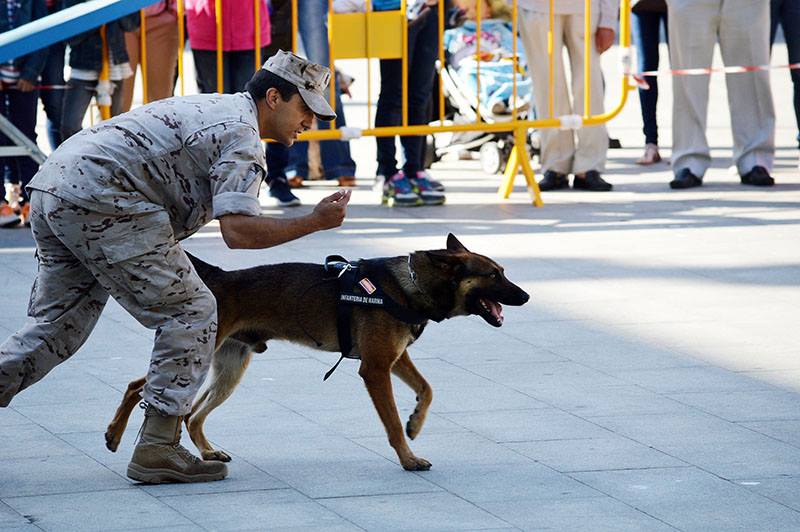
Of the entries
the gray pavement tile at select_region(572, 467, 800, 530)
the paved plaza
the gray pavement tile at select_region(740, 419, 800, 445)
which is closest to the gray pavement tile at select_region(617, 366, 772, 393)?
the paved plaza

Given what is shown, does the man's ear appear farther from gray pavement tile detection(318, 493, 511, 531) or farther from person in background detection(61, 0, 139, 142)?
person in background detection(61, 0, 139, 142)

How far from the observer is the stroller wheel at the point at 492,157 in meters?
12.8

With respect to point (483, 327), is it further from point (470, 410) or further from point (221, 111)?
point (221, 111)

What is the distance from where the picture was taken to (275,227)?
451 centimetres

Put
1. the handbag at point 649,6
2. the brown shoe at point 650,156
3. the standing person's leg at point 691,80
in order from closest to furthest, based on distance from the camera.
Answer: the standing person's leg at point 691,80
the handbag at point 649,6
the brown shoe at point 650,156

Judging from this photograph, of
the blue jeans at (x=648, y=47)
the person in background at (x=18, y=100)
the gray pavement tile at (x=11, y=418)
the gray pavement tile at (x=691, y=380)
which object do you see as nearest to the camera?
the gray pavement tile at (x=11, y=418)

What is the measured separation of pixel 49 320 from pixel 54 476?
0.54 m

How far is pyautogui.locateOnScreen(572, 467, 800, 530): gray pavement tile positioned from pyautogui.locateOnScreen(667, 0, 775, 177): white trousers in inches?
277

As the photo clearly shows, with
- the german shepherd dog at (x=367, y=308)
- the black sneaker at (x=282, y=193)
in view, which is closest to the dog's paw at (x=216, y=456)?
the german shepherd dog at (x=367, y=308)

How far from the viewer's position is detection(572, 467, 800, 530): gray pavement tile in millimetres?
4414

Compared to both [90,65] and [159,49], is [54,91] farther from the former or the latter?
[159,49]

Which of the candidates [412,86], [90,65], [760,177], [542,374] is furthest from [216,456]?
[760,177]

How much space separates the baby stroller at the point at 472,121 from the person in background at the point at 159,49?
2401 mm

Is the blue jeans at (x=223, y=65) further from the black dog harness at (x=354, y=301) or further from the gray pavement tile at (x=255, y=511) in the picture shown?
the gray pavement tile at (x=255, y=511)
